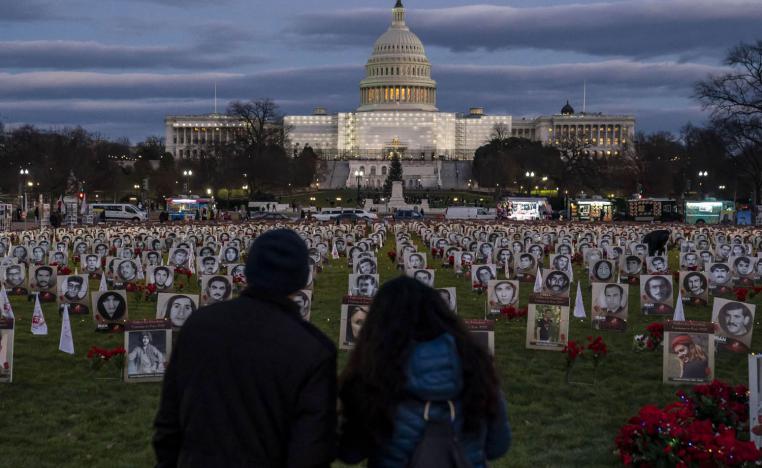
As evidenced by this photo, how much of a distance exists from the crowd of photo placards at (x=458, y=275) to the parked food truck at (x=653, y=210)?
112ft

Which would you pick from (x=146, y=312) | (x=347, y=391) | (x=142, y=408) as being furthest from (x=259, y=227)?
(x=347, y=391)

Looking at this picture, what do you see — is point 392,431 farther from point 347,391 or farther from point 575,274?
point 575,274

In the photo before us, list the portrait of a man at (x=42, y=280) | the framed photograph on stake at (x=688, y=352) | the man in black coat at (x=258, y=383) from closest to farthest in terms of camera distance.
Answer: the man in black coat at (x=258, y=383) → the framed photograph on stake at (x=688, y=352) → the portrait of a man at (x=42, y=280)

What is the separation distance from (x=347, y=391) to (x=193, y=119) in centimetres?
19823

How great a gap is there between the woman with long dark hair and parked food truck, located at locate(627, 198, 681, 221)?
2673 inches

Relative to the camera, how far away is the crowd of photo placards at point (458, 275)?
11.9m

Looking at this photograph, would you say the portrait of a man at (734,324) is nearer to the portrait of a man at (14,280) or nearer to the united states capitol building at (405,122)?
the portrait of a man at (14,280)

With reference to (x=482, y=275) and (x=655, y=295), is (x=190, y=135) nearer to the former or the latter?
(x=482, y=275)

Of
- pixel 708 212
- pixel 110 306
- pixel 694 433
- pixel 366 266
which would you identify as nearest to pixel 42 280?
pixel 110 306

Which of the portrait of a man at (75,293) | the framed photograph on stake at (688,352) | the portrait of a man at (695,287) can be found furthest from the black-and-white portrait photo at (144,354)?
the portrait of a man at (695,287)

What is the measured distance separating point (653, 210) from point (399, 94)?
121855mm

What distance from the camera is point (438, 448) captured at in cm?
468

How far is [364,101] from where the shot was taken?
195 meters

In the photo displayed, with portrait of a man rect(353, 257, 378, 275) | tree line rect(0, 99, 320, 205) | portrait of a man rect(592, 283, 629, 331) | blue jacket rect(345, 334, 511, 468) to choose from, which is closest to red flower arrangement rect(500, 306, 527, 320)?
portrait of a man rect(592, 283, 629, 331)
